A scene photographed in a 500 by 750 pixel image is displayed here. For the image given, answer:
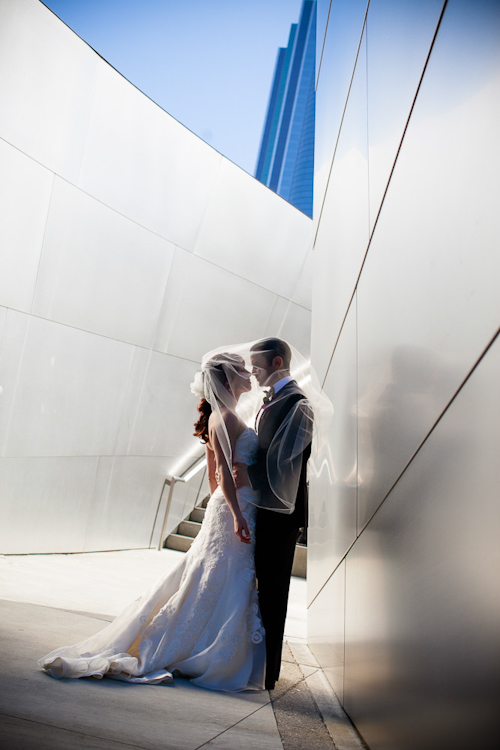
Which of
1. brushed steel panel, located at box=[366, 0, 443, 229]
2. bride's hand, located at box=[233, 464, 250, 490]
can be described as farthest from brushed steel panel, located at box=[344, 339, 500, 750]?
brushed steel panel, located at box=[366, 0, 443, 229]

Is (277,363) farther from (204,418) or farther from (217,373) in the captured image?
(204,418)

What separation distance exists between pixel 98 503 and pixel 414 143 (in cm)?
725

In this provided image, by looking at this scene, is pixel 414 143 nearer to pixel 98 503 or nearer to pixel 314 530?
pixel 314 530

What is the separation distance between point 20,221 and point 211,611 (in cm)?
530

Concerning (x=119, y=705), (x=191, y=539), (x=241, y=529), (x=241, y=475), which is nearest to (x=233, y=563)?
(x=241, y=529)

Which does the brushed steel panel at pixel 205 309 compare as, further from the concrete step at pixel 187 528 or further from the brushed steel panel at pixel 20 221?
the concrete step at pixel 187 528

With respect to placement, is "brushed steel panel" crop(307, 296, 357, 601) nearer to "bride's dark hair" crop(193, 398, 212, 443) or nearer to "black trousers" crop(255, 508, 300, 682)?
"black trousers" crop(255, 508, 300, 682)

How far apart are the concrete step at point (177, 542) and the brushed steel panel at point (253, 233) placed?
479 cm

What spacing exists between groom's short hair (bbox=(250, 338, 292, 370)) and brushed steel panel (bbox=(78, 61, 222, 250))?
15.7 ft

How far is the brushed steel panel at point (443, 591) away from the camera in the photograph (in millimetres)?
1343

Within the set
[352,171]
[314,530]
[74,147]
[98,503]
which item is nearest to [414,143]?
[352,171]

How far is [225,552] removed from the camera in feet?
11.8

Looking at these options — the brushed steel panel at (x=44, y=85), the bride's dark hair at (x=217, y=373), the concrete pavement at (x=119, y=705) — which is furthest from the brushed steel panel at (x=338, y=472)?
the brushed steel panel at (x=44, y=85)

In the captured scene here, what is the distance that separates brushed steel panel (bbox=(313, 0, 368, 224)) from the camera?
418cm
